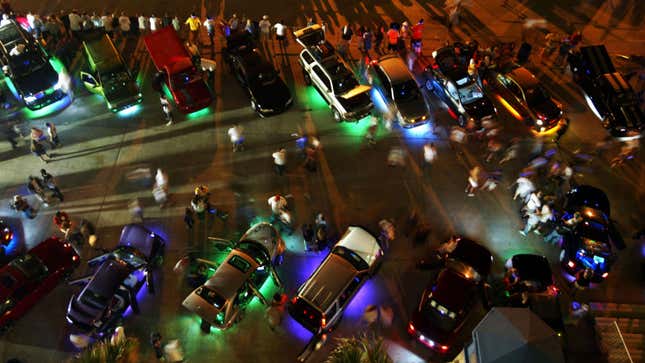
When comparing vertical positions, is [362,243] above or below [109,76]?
below

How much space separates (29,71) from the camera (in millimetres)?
17891

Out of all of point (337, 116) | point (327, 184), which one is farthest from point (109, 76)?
point (327, 184)

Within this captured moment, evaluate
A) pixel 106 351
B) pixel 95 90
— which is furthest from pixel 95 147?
pixel 106 351

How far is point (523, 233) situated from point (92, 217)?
14.1m

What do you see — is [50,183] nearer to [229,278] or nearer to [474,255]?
[229,278]

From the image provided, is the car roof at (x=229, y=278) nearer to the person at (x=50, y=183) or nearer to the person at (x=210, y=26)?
the person at (x=50, y=183)

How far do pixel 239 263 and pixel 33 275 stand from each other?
5937mm

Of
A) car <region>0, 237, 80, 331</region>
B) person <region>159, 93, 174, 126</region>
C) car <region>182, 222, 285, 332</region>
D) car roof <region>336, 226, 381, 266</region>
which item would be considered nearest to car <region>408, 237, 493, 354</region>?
car roof <region>336, 226, 381, 266</region>

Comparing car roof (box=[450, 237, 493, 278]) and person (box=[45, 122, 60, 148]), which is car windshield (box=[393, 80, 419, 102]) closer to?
car roof (box=[450, 237, 493, 278])

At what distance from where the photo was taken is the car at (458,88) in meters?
17.3

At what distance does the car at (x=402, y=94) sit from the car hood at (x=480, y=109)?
152cm

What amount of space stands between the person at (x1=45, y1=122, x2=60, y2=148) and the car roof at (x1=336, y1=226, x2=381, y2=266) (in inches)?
436

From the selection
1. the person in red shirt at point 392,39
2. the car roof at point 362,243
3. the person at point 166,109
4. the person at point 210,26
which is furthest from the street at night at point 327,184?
the person at point 210,26

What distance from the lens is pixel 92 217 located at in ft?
50.2
